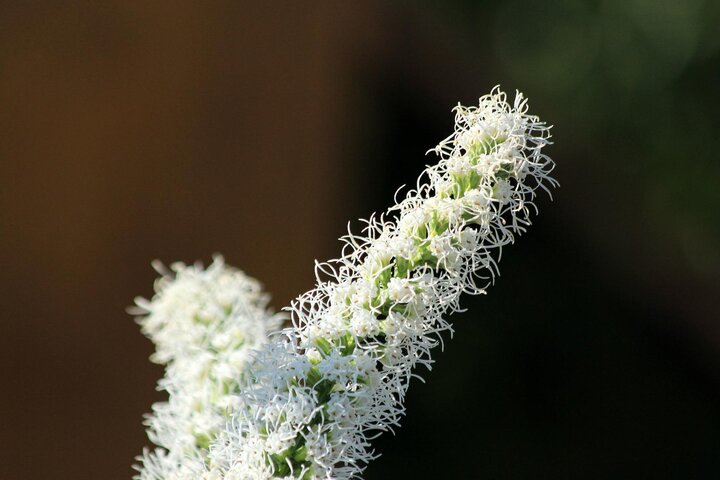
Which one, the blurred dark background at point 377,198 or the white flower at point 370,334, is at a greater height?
the blurred dark background at point 377,198

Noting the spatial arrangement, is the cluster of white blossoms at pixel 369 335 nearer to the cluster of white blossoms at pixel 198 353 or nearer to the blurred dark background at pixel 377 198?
the cluster of white blossoms at pixel 198 353

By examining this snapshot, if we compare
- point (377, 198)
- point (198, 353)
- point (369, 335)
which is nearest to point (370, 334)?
point (369, 335)

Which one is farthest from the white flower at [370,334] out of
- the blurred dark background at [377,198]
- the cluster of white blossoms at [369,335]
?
the blurred dark background at [377,198]

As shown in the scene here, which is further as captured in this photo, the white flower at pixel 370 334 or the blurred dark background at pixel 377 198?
the blurred dark background at pixel 377 198

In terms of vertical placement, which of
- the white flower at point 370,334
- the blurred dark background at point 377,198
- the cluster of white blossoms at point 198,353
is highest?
the blurred dark background at point 377,198

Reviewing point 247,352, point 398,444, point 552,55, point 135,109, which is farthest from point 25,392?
point 247,352

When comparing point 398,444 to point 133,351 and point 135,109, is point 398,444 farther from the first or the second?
point 135,109

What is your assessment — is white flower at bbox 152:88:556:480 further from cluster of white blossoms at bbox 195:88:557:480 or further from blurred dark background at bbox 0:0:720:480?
blurred dark background at bbox 0:0:720:480

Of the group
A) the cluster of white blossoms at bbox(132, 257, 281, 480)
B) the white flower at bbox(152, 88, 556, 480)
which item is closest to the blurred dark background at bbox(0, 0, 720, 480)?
the cluster of white blossoms at bbox(132, 257, 281, 480)
